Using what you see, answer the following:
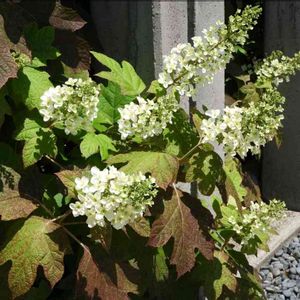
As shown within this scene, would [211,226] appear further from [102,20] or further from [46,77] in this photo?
[102,20]

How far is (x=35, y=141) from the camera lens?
2.00 m

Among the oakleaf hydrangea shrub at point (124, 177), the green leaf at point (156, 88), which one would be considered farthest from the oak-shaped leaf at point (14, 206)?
the green leaf at point (156, 88)

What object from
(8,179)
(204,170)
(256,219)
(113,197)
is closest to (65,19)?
(8,179)

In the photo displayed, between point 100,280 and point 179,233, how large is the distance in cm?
29

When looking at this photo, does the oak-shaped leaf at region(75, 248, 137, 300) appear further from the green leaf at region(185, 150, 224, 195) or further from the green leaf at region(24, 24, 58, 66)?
the green leaf at region(24, 24, 58, 66)

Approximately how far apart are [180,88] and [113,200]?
0.57 meters

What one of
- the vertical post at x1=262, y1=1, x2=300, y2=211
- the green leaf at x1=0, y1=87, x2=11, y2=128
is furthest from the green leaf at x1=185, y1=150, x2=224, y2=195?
the vertical post at x1=262, y1=1, x2=300, y2=211

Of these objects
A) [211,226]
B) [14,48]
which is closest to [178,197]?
[211,226]

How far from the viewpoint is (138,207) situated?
67.4 inches

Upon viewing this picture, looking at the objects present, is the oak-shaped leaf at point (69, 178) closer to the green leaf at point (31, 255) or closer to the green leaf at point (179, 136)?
the green leaf at point (31, 255)

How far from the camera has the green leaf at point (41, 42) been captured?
2184 mm

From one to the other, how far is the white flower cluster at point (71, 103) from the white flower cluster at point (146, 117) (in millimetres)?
115

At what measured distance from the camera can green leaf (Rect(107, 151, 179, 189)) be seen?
1.92 m

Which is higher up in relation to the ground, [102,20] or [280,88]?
[102,20]
